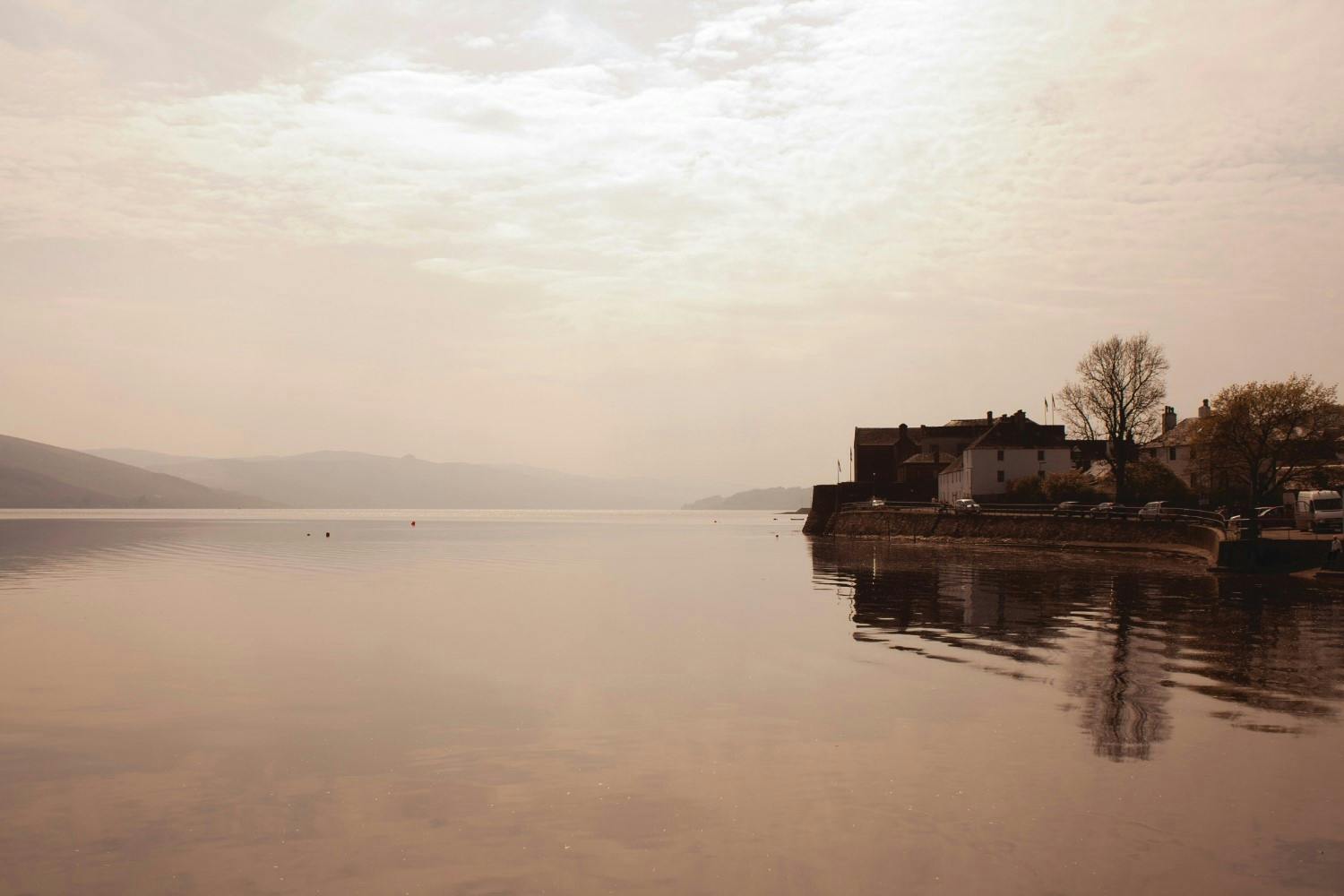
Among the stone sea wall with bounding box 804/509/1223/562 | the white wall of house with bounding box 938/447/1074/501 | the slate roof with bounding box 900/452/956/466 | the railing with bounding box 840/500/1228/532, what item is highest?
the slate roof with bounding box 900/452/956/466

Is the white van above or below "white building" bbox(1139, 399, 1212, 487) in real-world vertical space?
below

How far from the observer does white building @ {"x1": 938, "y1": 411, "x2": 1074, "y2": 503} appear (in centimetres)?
12025

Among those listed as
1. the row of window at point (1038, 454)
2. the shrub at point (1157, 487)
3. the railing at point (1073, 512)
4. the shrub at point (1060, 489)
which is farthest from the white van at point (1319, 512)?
the row of window at point (1038, 454)

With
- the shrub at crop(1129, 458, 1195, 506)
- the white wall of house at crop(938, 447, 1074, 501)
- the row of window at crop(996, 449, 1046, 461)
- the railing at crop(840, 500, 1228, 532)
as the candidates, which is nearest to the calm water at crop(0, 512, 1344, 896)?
the railing at crop(840, 500, 1228, 532)

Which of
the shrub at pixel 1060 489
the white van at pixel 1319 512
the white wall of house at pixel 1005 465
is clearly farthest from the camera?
the white wall of house at pixel 1005 465

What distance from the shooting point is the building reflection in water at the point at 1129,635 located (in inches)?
841

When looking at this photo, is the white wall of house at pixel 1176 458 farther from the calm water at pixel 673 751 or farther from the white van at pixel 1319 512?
the calm water at pixel 673 751

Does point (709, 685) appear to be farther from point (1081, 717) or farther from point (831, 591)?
point (831, 591)

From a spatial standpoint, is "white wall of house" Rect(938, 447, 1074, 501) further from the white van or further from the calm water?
the calm water

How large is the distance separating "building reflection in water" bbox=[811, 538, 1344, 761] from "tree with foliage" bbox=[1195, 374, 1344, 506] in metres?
14.9

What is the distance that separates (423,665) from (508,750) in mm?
10458

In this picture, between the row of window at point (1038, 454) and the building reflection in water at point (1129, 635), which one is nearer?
the building reflection in water at point (1129, 635)

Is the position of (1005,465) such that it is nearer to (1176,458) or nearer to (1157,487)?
(1176,458)

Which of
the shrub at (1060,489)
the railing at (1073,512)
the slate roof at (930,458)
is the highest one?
the slate roof at (930,458)
